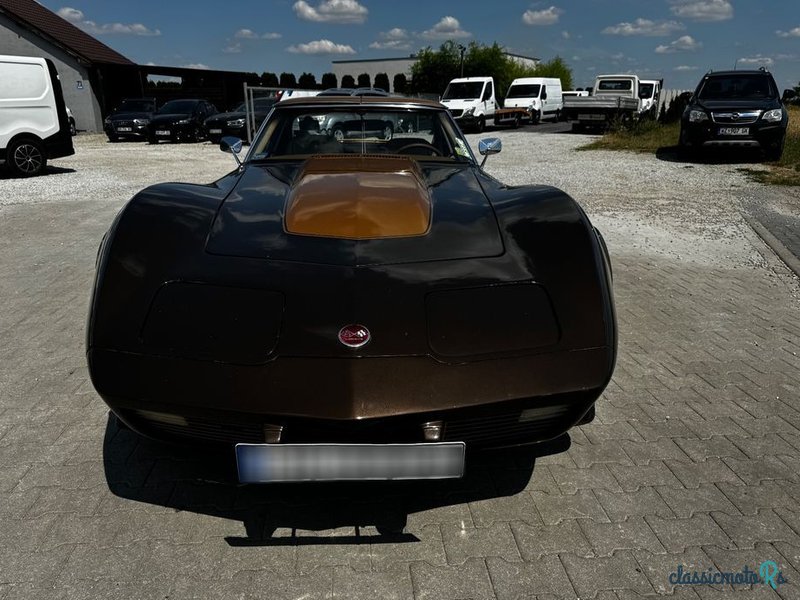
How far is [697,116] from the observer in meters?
11.6

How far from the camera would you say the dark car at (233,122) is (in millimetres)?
18045

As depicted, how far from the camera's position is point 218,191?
278cm

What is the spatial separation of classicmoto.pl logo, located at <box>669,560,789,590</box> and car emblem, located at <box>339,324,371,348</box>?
1.23 metres

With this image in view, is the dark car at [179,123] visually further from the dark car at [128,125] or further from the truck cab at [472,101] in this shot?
the truck cab at [472,101]

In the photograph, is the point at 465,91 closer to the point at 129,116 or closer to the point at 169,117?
the point at 169,117

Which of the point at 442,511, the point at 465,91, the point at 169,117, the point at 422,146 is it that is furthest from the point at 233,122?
the point at 442,511

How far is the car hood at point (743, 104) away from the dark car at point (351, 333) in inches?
428

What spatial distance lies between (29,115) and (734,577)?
41.1 ft

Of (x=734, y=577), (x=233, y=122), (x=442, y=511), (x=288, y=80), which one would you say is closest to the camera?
(x=734, y=577)

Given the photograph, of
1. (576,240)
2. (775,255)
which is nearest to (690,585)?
(576,240)

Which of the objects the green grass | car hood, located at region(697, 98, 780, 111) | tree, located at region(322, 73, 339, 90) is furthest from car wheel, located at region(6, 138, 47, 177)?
tree, located at region(322, 73, 339, 90)

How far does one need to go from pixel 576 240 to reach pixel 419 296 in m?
0.67

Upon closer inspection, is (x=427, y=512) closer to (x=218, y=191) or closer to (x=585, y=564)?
(x=585, y=564)

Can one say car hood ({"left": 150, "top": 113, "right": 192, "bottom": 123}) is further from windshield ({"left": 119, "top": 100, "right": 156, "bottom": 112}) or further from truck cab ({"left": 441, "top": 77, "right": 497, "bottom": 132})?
truck cab ({"left": 441, "top": 77, "right": 497, "bottom": 132})
